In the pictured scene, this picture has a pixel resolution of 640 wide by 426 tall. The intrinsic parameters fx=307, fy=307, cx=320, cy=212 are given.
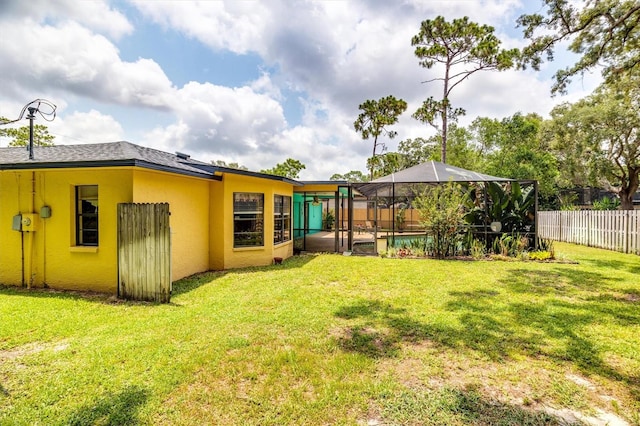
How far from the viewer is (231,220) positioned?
916cm

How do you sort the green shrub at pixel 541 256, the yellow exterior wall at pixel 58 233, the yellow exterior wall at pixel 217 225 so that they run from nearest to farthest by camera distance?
the yellow exterior wall at pixel 58 233 → the yellow exterior wall at pixel 217 225 → the green shrub at pixel 541 256

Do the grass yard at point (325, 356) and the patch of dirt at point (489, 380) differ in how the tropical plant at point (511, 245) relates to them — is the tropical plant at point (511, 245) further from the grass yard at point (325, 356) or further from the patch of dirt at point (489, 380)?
the patch of dirt at point (489, 380)

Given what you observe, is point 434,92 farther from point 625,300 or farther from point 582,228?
point 625,300

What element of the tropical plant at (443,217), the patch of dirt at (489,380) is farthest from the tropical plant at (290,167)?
the patch of dirt at (489,380)

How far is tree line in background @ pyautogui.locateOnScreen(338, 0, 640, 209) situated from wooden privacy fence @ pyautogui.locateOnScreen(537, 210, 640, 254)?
5.04m

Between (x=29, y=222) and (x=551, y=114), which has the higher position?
(x=551, y=114)

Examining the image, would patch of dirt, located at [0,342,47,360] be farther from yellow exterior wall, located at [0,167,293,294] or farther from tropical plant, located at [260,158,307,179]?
tropical plant, located at [260,158,307,179]

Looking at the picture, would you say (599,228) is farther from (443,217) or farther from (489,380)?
(489,380)

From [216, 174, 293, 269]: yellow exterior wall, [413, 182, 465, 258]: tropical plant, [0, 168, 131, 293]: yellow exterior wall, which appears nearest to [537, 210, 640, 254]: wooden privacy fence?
[413, 182, 465, 258]: tropical plant

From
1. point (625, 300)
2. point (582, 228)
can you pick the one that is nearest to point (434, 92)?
point (582, 228)

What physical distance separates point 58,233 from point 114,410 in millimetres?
6055

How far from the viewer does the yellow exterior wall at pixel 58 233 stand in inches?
265

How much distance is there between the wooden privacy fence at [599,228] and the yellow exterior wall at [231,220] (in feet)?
42.1

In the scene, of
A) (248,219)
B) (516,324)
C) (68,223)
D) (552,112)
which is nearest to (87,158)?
(68,223)
